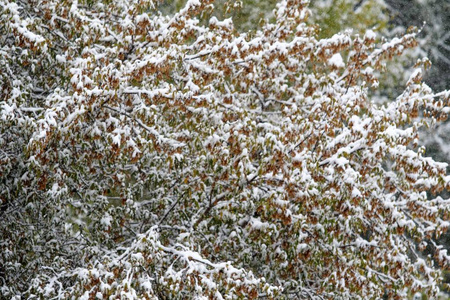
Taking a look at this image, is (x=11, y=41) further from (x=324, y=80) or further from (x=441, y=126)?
(x=441, y=126)

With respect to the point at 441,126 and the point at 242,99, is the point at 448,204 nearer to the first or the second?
the point at 242,99

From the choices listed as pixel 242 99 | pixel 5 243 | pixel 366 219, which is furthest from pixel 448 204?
pixel 5 243

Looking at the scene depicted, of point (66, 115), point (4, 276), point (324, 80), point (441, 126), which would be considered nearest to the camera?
point (66, 115)

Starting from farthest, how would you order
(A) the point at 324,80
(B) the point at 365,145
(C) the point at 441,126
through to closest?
(C) the point at 441,126, (A) the point at 324,80, (B) the point at 365,145

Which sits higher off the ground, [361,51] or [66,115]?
[361,51]

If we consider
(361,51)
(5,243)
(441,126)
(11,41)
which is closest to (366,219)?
(361,51)

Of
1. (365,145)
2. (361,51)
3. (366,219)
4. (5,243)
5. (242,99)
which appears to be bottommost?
(5,243)

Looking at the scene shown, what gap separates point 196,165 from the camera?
6219 millimetres

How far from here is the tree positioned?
5.27m

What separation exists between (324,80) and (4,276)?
181 inches

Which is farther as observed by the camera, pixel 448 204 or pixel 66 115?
pixel 448 204

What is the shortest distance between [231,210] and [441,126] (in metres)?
15.7

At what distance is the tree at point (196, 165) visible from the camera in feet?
17.3

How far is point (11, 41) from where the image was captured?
22.1 feet
